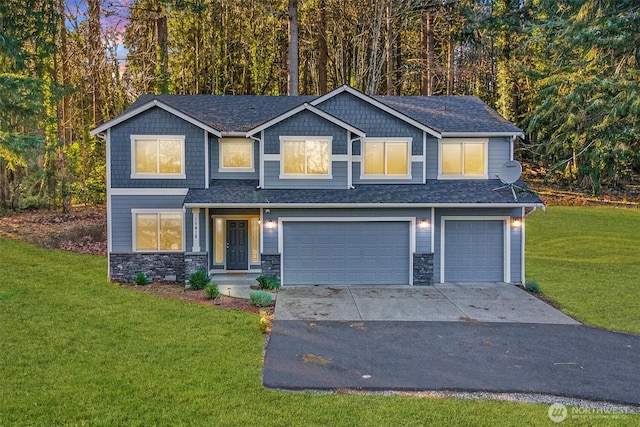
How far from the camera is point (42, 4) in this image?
19.3 m

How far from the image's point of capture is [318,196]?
1359 cm

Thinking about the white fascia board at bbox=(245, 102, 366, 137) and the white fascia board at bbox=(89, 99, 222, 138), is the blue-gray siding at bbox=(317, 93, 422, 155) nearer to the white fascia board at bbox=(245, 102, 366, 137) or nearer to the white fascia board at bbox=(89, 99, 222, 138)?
the white fascia board at bbox=(245, 102, 366, 137)

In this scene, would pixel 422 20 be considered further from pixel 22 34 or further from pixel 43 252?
pixel 43 252

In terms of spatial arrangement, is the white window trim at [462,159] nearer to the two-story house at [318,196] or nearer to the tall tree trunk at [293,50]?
the two-story house at [318,196]

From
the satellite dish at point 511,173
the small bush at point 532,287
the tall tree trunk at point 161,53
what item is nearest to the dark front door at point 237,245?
the satellite dish at point 511,173

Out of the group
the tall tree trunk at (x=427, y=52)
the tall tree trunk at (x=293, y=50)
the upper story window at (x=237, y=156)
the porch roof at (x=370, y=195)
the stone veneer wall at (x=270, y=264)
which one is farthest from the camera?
the tall tree trunk at (x=427, y=52)

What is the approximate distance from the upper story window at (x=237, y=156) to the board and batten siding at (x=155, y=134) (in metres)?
0.80

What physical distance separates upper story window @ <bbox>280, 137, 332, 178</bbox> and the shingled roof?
1181 millimetres

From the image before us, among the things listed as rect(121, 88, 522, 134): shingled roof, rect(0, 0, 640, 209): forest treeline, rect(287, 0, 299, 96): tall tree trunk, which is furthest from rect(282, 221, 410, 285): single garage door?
rect(287, 0, 299, 96): tall tree trunk

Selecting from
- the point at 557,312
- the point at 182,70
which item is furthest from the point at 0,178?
the point at 557,312

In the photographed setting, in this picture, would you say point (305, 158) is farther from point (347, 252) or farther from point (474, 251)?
point (474, 251)

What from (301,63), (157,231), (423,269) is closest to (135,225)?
(157,231)

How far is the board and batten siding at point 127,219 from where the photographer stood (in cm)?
1353

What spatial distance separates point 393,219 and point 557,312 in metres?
5.09
